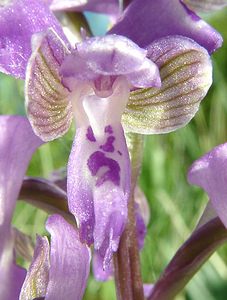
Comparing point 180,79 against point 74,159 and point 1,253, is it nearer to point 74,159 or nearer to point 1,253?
point 74,159

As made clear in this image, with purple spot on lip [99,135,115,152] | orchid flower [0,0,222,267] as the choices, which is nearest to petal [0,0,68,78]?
orchid flower [0,0,222,267]

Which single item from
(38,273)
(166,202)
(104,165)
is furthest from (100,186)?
(166,202)

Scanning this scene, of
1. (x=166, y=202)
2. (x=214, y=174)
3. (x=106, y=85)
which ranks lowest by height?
(x=166, y=202)

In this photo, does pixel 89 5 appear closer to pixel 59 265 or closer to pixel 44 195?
pixel 44 195

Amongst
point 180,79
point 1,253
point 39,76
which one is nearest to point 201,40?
point 180,79

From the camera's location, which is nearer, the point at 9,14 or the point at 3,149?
the point at 9,14

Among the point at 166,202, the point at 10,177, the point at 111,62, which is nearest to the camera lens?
the point at 111,62
